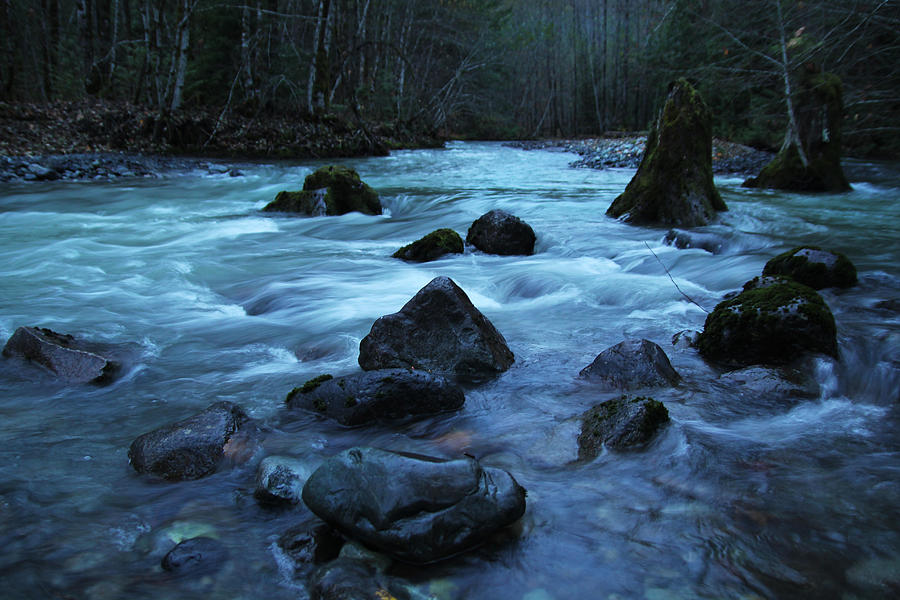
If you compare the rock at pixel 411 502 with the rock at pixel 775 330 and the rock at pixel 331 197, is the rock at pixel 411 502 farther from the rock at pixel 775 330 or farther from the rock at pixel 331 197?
the rock at pixel 331 197

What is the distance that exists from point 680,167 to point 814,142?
4712 millimetres

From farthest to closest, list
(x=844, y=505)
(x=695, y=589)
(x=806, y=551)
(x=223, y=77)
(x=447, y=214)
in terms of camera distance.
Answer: (x=223, y=77) < (x=447, y=214) < (x=844, y=505) < (x=806, y=551) < (x=695, y=589)

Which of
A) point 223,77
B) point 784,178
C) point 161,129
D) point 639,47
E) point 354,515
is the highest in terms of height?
point 639,47

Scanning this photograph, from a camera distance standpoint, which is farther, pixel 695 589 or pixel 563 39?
pixel 563 39

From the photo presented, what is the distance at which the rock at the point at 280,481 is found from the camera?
8.21 ft

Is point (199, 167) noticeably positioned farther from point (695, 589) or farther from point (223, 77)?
point (695, 589)

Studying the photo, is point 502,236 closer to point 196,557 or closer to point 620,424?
point 620,424

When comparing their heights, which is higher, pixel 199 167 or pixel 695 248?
pixel 199 167

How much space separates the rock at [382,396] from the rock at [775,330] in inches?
71.8

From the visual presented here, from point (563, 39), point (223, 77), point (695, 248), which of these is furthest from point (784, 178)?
point (563, 39)

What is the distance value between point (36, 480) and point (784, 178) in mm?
12244

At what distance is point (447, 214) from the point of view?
10.0m

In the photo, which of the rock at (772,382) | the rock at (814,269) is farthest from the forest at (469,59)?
the rock at (772,382)

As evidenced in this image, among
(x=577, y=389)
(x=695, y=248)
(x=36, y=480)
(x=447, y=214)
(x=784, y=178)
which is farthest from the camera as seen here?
(x=784, y=178)
